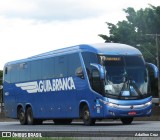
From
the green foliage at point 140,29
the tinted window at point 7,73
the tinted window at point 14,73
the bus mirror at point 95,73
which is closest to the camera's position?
the bus mirror at point 95,73

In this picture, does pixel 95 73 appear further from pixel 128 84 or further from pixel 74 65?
pixel 74 65

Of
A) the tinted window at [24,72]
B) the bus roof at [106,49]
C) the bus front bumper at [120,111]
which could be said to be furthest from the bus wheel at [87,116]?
the tinted window at [24,72]

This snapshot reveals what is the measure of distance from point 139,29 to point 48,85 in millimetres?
40088

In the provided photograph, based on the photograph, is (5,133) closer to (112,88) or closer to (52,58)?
(112,88)

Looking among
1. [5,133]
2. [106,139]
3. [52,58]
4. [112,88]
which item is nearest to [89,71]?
[112,88]

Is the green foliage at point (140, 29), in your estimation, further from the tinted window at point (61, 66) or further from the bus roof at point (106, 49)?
the bus roof at point (106, 49)

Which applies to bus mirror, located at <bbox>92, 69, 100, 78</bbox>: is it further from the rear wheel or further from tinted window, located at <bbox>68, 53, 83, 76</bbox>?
the rear wheel

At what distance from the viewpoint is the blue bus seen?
2702 cm

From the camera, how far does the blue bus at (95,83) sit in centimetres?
2702

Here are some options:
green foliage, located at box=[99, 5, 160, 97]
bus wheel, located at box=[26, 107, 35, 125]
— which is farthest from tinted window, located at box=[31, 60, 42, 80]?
green foliage, located at box=[99, 5, 160, 97]

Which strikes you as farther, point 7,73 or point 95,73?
point 7,73

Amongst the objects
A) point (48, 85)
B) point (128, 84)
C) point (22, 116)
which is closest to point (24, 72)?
point (22, 116)

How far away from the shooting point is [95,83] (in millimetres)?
27141

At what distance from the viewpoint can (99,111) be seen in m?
27.2
